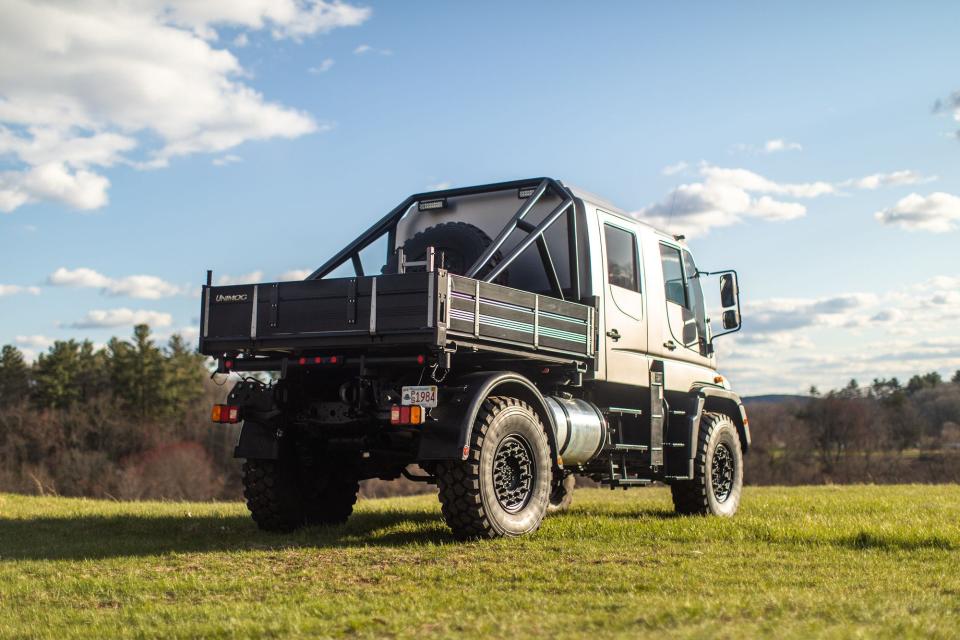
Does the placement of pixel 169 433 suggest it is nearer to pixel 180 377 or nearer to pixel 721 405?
pixel 180 377

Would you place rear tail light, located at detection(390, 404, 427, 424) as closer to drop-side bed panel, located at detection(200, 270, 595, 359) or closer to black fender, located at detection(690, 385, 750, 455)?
drop-side bed panel, located at detection(200, 270, 595, 359)

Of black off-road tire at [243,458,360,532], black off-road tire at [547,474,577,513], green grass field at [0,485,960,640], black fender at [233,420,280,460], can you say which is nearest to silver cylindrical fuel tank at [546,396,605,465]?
green grass field at [0,485,960,640]

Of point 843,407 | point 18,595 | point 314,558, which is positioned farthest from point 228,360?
point 843,407

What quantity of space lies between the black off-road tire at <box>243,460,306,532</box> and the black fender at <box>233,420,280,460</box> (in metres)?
0.22

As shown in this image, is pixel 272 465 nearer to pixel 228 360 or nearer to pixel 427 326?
pixel 228 360

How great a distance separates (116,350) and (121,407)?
181 inches

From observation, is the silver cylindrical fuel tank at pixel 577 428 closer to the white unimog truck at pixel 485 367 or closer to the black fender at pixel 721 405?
the white unimog truck at pixel 485 367

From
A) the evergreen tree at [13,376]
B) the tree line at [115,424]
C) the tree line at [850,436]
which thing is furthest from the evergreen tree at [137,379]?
the tree line at [850,436]

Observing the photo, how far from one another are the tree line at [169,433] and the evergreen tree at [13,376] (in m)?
0.08

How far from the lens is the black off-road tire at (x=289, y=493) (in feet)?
31.7

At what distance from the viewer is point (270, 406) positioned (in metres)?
9.27

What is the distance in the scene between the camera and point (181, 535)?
9898 mm

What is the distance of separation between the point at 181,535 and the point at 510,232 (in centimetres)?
456

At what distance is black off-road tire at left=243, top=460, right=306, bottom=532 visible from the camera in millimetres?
9656
